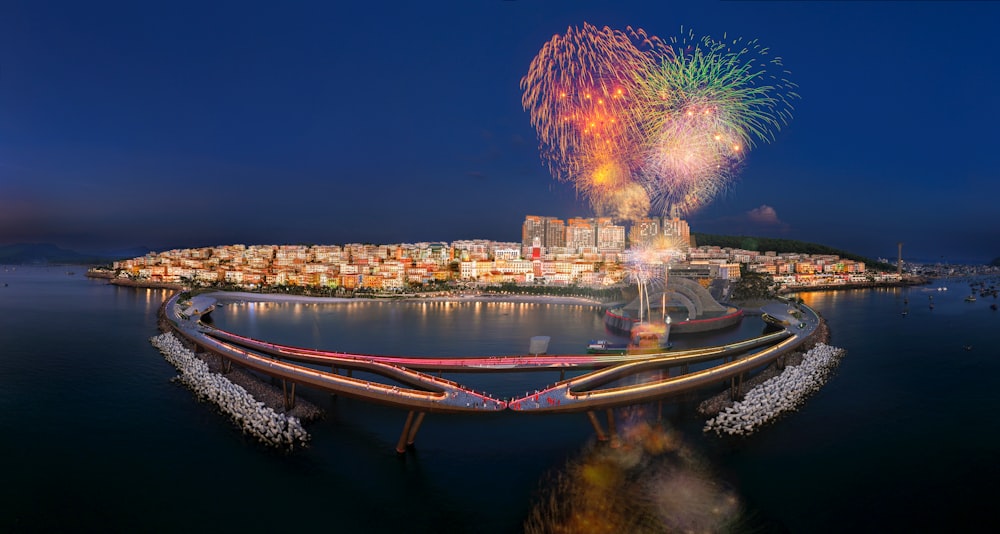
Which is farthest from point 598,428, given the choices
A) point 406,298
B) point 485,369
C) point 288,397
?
point 406,298

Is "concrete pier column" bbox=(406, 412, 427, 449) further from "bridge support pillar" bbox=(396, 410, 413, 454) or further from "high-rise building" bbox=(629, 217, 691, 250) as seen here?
"high-rise building" bbox=(629, 217, 691, 250)

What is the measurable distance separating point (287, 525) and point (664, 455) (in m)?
7.53

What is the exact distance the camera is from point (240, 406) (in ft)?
46.4

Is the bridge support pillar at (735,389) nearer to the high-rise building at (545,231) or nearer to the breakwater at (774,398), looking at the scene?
the breakwater at (774,398)

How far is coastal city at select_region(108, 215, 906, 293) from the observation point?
196ft

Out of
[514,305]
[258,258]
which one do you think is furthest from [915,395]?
[258,258]

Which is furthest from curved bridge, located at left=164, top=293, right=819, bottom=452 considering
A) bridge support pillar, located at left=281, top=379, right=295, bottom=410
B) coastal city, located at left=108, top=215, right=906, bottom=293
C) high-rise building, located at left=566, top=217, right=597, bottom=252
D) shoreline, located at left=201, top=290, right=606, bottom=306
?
high-rise building, located at left=566, top=217, right=597, bottom=252

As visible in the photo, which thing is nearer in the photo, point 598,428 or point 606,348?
point 598,428

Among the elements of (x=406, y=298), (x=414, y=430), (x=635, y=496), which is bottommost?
→ (x=635, y=496)

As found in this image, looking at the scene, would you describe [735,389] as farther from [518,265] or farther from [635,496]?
[518,265]

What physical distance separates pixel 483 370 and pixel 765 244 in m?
100

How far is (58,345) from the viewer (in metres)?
24.1

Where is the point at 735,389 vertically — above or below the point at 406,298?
below

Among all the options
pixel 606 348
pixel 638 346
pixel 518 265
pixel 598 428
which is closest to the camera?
pixel 598 428
